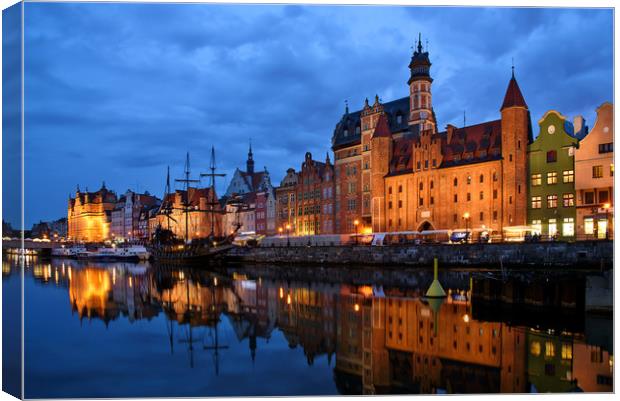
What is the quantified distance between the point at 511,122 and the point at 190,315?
1453 inches

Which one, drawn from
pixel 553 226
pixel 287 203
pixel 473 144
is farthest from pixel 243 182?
pixel 553 226

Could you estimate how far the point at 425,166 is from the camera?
58125 millimetres

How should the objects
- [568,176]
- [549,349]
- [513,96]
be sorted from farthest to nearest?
1. [513,96]
2. [568,176]
3. [549,349]

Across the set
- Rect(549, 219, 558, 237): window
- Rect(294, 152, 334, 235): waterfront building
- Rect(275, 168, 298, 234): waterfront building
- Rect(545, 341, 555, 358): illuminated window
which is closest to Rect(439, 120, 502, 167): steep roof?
Rect(549, 219, 558, 237): window

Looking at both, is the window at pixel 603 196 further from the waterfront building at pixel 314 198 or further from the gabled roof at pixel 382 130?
the waterfront building at pixel 314 198

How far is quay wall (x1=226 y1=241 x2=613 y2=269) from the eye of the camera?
38875 mm

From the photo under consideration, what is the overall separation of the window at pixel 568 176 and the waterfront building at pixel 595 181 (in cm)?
322

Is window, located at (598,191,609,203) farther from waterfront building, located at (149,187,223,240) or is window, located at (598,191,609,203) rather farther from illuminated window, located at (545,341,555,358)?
waterfront building, located at (149,187,223,240)

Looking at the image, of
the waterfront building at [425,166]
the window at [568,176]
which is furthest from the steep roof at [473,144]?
the window at [568,176]

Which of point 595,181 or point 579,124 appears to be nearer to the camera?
point 595,181

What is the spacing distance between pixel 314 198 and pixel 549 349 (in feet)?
191

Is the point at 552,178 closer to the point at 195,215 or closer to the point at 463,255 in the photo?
the point at 463,255

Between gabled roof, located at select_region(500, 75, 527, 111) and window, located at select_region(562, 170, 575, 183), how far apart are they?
6.84 m

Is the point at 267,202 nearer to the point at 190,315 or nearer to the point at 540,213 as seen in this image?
the point at 540,213
